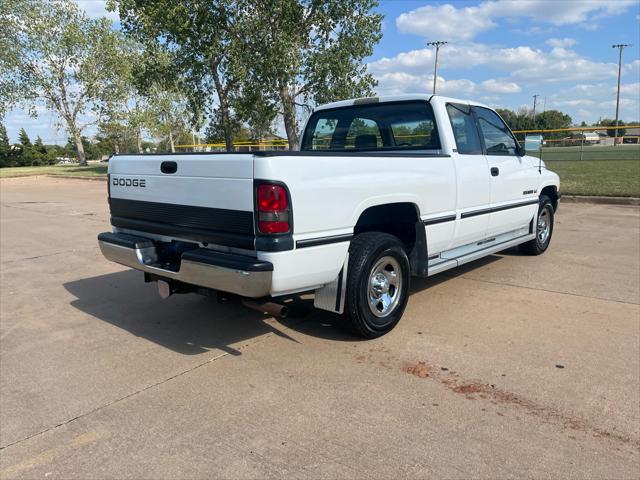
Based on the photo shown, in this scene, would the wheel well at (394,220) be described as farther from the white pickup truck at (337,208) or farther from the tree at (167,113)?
the tree at (167,113)

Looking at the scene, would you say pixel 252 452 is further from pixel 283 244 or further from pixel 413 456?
pixel 283 244

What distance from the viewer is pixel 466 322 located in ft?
14.8

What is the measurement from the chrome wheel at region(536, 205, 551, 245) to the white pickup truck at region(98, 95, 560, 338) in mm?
1201

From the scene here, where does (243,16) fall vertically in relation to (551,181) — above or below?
above

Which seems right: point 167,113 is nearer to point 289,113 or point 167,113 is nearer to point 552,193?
point 289,113

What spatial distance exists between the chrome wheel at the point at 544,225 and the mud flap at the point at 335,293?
166 inches

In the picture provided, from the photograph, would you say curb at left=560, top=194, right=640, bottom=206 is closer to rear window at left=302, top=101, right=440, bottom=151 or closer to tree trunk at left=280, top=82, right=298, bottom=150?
rear window at left=302, top=101, right=440, bottom=151

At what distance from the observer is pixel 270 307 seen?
365 cm

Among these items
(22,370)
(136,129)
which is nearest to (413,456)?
(22,370)

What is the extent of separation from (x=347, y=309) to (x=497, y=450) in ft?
5.07

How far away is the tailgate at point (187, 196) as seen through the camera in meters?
3.32

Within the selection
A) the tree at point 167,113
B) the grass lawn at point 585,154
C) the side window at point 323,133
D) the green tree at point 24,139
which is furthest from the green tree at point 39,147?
the side window at point 323,133

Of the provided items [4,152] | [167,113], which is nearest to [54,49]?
[167,113]

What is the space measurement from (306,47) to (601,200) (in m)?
12.7
